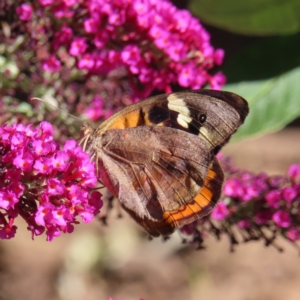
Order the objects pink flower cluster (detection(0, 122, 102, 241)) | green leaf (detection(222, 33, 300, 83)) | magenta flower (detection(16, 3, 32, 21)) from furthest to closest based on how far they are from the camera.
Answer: green leaf (detection(222, 33, 300, 83))
magenta flower (detection(16, 3, 32, 21))
pink flower cluster (detection(0, 122, 102, 241))

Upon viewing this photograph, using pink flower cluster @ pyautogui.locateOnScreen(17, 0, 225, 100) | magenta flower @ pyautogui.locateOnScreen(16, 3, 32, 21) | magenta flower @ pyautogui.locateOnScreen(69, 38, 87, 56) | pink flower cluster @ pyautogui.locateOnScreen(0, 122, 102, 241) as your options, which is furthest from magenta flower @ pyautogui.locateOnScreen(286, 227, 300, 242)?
magenta flower @ pyautogui.locateOnScreen(16, 3, 32, 21)

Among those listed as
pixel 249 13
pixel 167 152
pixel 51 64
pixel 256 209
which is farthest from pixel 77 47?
pixel 249 13

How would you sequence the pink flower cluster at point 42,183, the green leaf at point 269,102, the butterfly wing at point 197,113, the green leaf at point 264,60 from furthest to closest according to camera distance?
the green leaf at point 264,60, the green leaf at point 269,102, the butterfly wing at point 197,113, the pink flower cluster at point 42,183

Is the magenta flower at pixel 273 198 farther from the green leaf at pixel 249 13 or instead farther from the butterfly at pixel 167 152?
the green leaf at pixel 249 13

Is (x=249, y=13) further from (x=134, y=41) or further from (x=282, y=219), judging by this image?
(x=282, y=219)

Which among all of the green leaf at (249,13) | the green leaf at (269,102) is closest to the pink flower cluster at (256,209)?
the green leaf at (269,102)

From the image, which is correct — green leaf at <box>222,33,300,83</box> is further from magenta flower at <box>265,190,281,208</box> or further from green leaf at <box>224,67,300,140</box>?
magenta flower at <box>265,190,281,208</box>
